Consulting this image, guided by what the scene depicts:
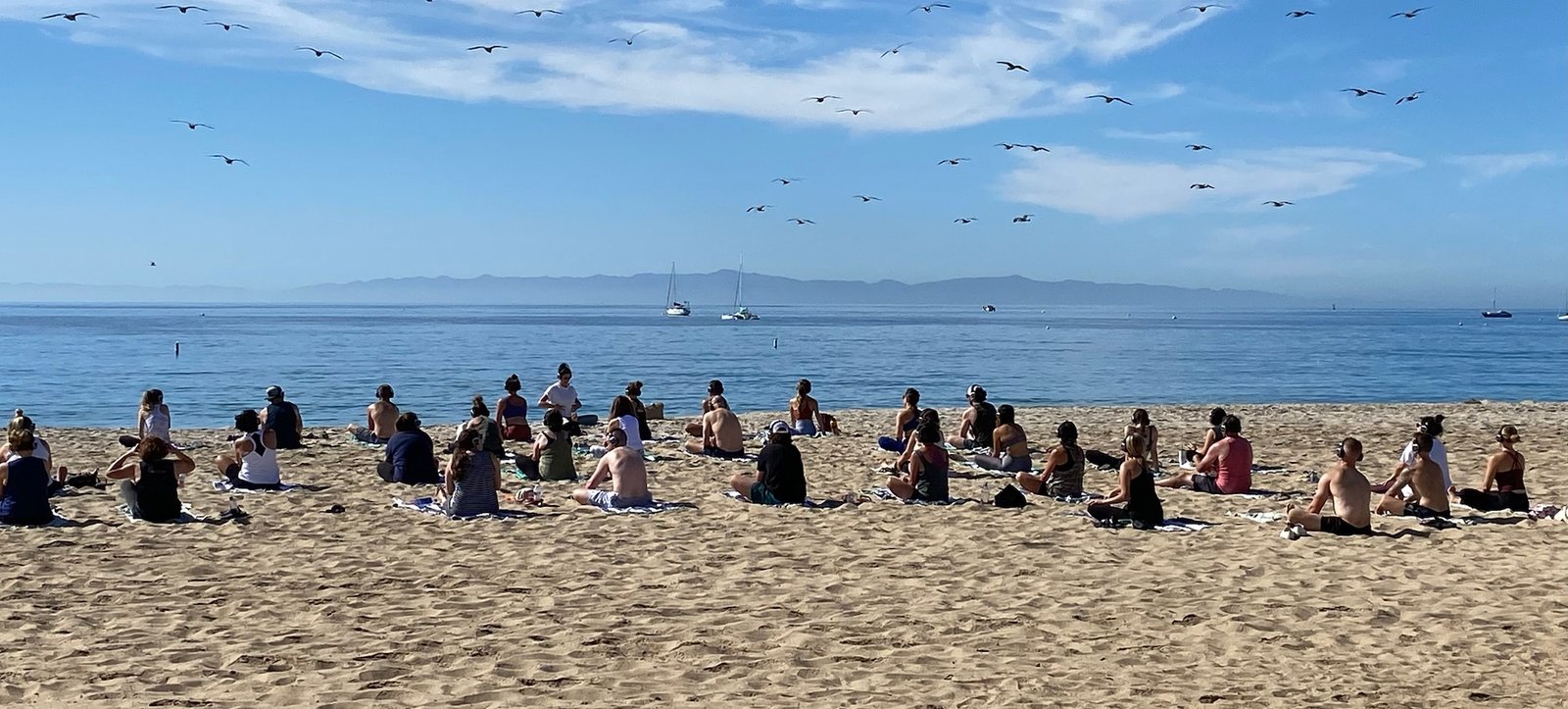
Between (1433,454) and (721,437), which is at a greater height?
(1433,454)

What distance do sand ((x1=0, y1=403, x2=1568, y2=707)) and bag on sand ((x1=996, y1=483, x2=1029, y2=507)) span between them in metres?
0.35

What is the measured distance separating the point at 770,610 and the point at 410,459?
6920 mm

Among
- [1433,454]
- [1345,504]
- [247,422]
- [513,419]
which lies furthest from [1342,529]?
[513,419]

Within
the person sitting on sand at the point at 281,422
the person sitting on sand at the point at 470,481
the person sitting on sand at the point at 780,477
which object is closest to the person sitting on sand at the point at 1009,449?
the person sitting on sand at the point at 780,477

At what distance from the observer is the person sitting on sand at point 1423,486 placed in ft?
36.8

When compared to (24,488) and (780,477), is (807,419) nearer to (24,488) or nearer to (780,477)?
(780,477)

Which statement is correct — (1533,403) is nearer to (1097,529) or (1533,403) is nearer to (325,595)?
(1097,529)

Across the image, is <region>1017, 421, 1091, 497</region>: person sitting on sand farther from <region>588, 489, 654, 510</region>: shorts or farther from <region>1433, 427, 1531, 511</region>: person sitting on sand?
<region>588, 489, 654, 510</region>: shorts

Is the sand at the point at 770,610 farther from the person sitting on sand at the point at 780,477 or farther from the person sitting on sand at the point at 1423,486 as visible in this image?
the person sitting on sand at the point at 1423,486

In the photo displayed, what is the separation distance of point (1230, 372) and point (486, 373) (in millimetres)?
32076

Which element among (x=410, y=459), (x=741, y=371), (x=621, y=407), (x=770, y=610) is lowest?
(x=741, y=371)

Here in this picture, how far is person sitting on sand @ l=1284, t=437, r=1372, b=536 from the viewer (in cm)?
1045

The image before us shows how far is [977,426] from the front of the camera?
17062 mm

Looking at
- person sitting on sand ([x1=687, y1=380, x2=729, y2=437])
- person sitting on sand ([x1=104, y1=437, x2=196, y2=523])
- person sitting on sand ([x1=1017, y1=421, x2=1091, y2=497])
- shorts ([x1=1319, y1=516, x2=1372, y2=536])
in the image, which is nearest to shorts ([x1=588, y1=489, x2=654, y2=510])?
person sitting on sand ([x1=104, y1=437, x2=196, y2=523])
